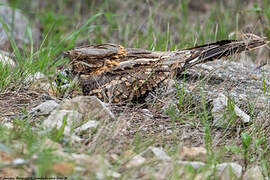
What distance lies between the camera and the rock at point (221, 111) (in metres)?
2.53

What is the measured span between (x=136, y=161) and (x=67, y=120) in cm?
56

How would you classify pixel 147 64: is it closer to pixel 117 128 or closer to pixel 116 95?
pixel 116 95

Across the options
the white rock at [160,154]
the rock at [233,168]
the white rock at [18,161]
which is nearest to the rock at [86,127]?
the white rock at [160,154]

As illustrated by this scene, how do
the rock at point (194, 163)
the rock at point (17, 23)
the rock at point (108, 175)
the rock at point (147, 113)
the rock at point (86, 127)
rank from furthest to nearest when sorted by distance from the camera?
the rock at point (17, 23)
the rock at point (147, 113)
the rock at point (86, 127)
the rock at point (194, 163)
the rock at point (108, 175)

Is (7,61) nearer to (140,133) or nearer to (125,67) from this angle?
Answer: (125,67)

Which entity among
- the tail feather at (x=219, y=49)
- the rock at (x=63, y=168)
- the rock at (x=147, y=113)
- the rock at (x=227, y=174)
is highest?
the tail feather at (x=219, y=49)

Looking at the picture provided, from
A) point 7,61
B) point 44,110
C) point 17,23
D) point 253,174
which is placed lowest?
point 253,174

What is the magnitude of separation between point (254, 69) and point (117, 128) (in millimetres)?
2019

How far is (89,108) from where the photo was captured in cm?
240

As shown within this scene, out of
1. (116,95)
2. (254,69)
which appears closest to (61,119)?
(116,95)

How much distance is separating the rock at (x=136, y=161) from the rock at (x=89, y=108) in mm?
486

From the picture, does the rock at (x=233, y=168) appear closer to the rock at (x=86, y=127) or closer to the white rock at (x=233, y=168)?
the white rock at (x=233, y=168)

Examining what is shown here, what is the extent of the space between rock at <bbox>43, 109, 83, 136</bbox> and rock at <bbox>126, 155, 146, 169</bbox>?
0.40m

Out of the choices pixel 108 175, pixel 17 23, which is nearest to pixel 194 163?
pixel 108 175
